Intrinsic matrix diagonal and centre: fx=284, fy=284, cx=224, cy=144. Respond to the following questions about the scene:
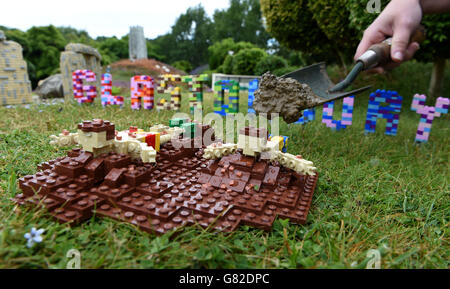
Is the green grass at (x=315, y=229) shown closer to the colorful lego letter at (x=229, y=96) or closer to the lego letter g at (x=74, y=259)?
the lego letter g at (x=74, y=259)

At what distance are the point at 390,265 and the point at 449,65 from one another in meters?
12.6

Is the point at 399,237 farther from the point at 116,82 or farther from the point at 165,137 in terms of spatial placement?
the point at 116,82

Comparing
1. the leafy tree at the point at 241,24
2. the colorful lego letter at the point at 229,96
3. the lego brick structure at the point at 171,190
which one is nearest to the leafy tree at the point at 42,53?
the colorful lego letter at the point at 229,96

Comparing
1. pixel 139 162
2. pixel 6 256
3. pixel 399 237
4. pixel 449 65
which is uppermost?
pixel 449 65

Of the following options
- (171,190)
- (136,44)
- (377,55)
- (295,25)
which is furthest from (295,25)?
(136,44)

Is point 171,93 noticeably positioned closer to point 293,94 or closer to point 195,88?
point 195,88

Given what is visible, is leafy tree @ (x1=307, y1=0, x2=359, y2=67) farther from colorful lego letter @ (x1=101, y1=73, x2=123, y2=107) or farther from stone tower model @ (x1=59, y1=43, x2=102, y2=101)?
stone tower model @ (x1=59, y1=43, x2=102, y2=101)

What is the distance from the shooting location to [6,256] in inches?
45.8

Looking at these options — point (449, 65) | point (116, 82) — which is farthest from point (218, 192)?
point (449, 65)

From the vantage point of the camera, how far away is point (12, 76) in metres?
5.37

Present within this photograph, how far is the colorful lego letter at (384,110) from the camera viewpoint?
3.94 metres

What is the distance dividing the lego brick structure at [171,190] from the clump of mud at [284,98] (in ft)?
2.46

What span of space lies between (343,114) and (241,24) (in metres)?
25.6

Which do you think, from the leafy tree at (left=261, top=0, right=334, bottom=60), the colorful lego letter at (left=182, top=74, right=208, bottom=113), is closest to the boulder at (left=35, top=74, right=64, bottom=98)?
the colorful lego letter at (left=182, top=74, right=208, bottom=113)
